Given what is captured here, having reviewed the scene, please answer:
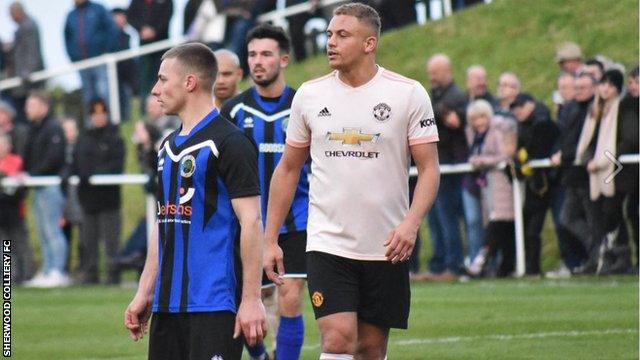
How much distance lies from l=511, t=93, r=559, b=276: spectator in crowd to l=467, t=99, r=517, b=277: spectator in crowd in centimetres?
16

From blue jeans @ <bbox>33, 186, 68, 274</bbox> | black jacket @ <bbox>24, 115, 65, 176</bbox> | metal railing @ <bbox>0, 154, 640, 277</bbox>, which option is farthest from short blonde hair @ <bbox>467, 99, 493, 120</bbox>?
blue jeans @ <bbox>33, 186, 68, 274</bbox>

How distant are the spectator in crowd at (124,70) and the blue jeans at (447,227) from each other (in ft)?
26.5

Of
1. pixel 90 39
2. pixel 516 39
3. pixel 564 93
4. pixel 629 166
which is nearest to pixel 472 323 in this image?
pixel 629 166

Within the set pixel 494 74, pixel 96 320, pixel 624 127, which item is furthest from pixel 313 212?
pixel 494 74

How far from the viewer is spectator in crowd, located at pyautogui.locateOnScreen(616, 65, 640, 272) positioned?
17.9 metres

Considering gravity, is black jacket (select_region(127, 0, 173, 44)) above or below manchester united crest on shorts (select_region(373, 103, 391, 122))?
above

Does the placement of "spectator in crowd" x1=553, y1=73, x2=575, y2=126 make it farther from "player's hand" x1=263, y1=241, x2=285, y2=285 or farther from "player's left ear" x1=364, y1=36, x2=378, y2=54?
"player's hand" x1=263, y1=241, x2=285, y2=285

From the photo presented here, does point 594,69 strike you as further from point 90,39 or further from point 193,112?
point 193,112

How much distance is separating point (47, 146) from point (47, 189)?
626mm

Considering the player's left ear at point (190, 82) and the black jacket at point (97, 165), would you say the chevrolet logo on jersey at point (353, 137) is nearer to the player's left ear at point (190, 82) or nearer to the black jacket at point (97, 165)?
the player's left ear at point (190, 82)

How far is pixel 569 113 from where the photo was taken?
61.5 feet

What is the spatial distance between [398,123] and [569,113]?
1027 centimetres

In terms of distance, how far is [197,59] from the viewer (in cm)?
768

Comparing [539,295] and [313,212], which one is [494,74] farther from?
[313,212]
